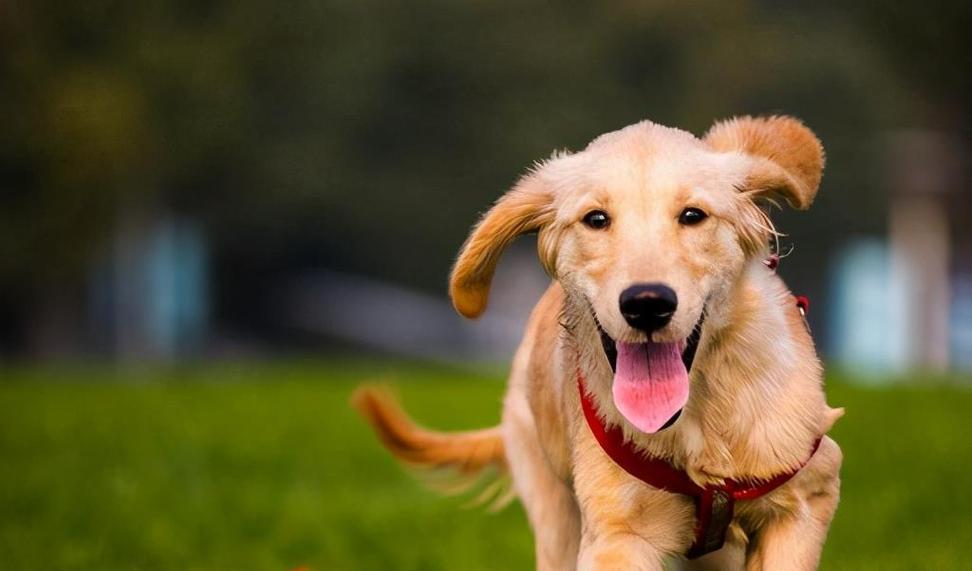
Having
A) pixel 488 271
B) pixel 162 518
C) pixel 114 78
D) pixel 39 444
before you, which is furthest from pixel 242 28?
pixel 488 271

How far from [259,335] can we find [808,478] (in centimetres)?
3874

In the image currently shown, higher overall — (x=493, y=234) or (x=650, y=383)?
(x=493, y=234)

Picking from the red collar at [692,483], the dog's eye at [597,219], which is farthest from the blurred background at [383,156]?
the dog's eye at [597,219]

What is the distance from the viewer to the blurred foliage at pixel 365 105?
31.1 meters

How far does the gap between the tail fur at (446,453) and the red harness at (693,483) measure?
1843mm

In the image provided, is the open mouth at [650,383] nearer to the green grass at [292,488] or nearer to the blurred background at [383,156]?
the green grass at [292,488]

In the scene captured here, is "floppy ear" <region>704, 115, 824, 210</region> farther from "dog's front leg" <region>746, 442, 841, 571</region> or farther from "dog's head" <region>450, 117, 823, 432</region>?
"dog's front leg" <region>746, 442, 841, 571</region>

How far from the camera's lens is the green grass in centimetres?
703

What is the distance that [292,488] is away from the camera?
925 cm

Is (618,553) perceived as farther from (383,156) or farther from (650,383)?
(383,156)

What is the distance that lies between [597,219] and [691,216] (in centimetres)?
24

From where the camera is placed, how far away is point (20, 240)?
102 feet

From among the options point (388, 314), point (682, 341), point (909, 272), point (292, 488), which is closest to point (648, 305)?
point (682, 341)

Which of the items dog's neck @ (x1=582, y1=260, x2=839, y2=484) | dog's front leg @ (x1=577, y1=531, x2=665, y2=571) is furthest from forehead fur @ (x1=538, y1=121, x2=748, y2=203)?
dog's front leg @ (x1=577, y1=531, x2=665, y2=571)
